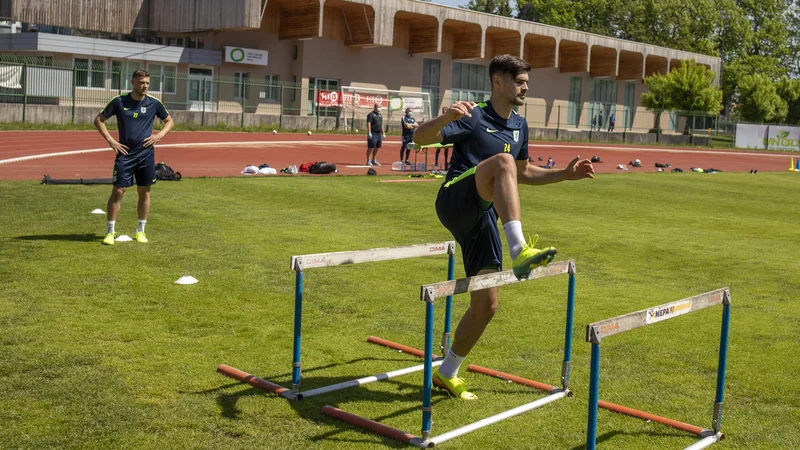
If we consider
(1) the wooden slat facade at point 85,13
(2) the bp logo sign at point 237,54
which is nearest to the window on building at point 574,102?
(2) the bp logo sign at point 237,54

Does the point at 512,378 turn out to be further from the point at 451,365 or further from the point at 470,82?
the point at 470,82

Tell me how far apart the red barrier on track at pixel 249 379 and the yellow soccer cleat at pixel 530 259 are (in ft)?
5.92

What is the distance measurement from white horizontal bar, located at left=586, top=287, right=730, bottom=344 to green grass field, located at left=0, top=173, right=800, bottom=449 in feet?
2.80

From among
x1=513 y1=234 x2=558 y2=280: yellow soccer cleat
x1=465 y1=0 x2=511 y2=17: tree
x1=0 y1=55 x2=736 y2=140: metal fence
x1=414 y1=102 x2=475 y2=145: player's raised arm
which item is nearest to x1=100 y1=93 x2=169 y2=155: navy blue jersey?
x1=414 y1=102 x2=475 y2=145: player's raised arm

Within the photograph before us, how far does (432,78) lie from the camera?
185 ft

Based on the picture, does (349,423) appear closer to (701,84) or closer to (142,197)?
(142,197)

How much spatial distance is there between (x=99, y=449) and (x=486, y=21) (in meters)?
53.1

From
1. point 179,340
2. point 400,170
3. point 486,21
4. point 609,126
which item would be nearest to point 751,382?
point 179,340

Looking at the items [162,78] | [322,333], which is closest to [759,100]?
[162,78]

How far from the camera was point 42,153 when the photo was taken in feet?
83.3

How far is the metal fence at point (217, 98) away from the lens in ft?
116

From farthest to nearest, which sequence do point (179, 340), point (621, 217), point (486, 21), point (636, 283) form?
point (486, 21) < point (621, 217) < point (636, 283) < point (179, 340)

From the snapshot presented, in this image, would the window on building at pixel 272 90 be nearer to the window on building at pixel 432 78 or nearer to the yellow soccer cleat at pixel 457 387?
the window on building at pixel 432 78

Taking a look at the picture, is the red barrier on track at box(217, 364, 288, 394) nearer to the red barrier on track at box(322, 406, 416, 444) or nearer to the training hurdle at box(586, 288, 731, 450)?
the red barrier on track at box(322, 406, 416, 444)
